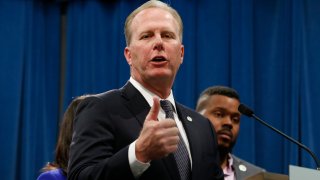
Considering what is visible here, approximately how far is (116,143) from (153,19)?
444mm

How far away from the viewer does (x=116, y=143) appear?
1.45 meters

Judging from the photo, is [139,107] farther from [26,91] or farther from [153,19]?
[26,91]

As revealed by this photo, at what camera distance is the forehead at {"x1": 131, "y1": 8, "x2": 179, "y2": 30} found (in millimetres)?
1617

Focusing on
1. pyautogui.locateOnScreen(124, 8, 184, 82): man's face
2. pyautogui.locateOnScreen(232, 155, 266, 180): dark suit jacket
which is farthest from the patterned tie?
pyautogui.locateOnScreen(232, 155, 266, 180): dark suit jacket

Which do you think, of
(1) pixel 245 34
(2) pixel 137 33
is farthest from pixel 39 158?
(2) pixel 137 33

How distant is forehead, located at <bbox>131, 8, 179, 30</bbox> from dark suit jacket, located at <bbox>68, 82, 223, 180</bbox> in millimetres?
210

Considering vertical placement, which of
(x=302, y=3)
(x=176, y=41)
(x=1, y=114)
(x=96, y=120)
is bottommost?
(x=1, y=114)

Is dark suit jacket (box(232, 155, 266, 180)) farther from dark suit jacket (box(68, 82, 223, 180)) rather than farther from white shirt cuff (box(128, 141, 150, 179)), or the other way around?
white shirt cuff (box(128, 141, 150, 179))

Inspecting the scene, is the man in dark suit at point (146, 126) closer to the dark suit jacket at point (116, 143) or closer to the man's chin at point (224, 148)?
the dark suit jacket at point (116, 143)

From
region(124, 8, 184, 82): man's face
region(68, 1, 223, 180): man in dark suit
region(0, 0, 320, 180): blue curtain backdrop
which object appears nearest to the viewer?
region(68, 1, 223, 180): man in dark suit

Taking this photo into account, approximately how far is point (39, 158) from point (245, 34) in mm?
2229

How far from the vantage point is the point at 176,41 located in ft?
5.43

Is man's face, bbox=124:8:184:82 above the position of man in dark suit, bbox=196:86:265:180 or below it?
above

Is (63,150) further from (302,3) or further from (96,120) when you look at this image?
(302,3)
